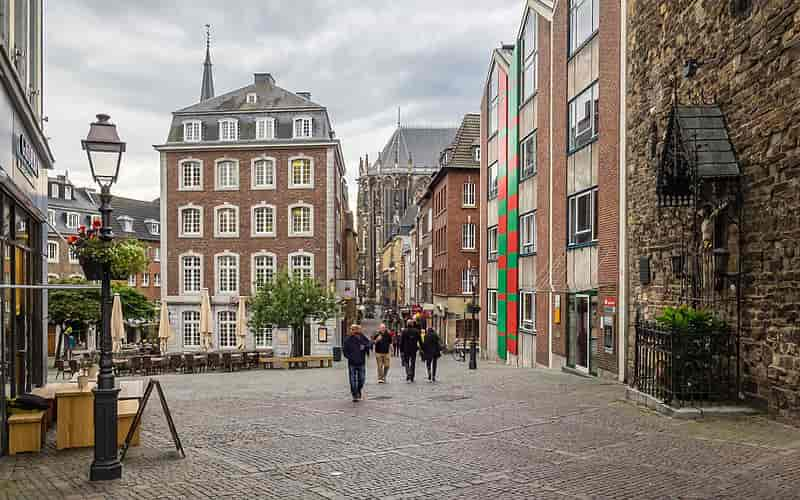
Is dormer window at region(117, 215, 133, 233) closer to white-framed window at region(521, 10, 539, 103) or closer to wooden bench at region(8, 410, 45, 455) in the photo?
white-framed window at region(521, 10, 539, 103)

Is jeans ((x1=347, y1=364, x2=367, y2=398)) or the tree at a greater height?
the tree

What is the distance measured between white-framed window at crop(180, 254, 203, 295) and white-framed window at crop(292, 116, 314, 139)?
975 cm

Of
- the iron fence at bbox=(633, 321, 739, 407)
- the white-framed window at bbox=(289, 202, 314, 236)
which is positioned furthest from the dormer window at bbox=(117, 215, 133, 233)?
the iron fence at bbox=(633, 321, 739, 407)

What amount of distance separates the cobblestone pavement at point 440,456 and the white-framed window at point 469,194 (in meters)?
33.1

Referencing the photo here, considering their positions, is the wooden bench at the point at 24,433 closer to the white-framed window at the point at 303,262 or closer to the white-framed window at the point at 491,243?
the white-framed window at the point at 491,243

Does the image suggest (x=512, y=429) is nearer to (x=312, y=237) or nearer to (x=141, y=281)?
(x=312, y=237)

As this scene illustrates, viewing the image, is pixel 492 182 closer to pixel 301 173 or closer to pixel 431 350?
pixel 301 173

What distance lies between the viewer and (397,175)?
115m

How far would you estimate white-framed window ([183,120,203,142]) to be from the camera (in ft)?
148

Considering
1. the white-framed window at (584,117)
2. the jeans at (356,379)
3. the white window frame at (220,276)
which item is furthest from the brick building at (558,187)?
the white window frame at (220,276)

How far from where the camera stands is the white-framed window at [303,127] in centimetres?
4456

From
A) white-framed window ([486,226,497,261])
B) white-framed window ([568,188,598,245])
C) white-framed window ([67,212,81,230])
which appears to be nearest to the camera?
white-framed window ([568,188,598,245])

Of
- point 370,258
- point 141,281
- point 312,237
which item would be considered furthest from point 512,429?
point 370,258

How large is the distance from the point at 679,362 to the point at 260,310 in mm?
23960
